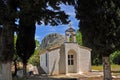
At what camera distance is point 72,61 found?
41906 mm

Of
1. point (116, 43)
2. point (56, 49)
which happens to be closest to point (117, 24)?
point (116, 43)

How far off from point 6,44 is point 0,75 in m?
2.16

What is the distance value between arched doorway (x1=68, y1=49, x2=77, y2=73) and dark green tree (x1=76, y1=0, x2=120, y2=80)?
19.3 metres

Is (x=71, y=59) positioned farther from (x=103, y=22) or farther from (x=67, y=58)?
(x=103, y=22)

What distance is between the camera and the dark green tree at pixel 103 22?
2150cm

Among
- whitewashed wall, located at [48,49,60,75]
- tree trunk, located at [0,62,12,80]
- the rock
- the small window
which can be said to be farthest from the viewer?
the rock

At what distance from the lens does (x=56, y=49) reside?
40.8 meters

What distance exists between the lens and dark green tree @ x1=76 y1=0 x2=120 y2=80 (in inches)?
846

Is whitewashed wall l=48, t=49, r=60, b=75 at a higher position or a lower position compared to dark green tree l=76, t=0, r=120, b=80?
lower

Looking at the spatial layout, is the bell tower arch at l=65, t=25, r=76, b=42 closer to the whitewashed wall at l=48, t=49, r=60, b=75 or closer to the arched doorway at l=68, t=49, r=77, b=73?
the arched doorway at l=68, t=49, r=77, b=73

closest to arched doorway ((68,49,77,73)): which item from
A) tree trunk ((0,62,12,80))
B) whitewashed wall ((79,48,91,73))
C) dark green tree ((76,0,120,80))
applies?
whitewashed wall ((79,48,91,73))

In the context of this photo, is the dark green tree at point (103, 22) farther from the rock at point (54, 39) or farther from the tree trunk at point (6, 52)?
the rock at point (54, 39)

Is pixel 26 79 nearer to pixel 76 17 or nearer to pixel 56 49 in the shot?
pixel 76 17

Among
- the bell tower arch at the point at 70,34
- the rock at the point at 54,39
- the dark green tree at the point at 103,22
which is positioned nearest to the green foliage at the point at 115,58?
the rock at the point at 54,39
